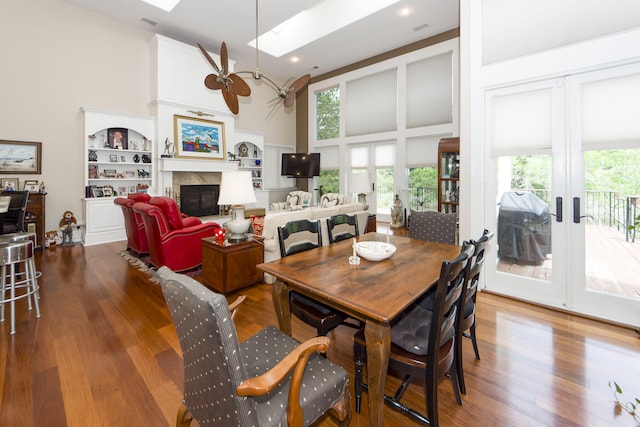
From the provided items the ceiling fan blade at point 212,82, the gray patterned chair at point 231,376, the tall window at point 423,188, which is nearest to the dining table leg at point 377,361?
the gray patterned chair at point 231,376

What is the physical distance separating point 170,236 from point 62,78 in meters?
4.31

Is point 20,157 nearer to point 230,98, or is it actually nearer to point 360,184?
point 230,98

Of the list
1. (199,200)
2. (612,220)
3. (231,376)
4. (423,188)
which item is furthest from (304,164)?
(231,376)

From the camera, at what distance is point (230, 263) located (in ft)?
10.8

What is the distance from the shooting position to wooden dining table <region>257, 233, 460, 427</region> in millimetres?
1364

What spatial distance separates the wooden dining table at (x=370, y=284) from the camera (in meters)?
1.36

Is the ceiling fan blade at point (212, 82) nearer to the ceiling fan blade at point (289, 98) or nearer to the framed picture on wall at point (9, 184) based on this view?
the ceiling fan blade at point (289, 98)

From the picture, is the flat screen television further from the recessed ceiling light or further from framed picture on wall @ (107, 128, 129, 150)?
the recessed ceiling light

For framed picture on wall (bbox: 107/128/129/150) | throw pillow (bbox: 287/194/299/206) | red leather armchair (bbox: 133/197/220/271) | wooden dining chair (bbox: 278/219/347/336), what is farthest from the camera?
throw pillow (bbox: 287/194/299/206)

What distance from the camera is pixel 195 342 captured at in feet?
3.51

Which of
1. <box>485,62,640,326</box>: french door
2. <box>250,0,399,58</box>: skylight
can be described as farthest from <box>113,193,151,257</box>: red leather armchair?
<box>485,62,640,326</box>: french door

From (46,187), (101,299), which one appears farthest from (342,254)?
(46,187)

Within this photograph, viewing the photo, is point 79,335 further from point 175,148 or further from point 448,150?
point 448,150

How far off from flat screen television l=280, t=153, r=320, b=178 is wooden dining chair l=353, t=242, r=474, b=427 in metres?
7.28
